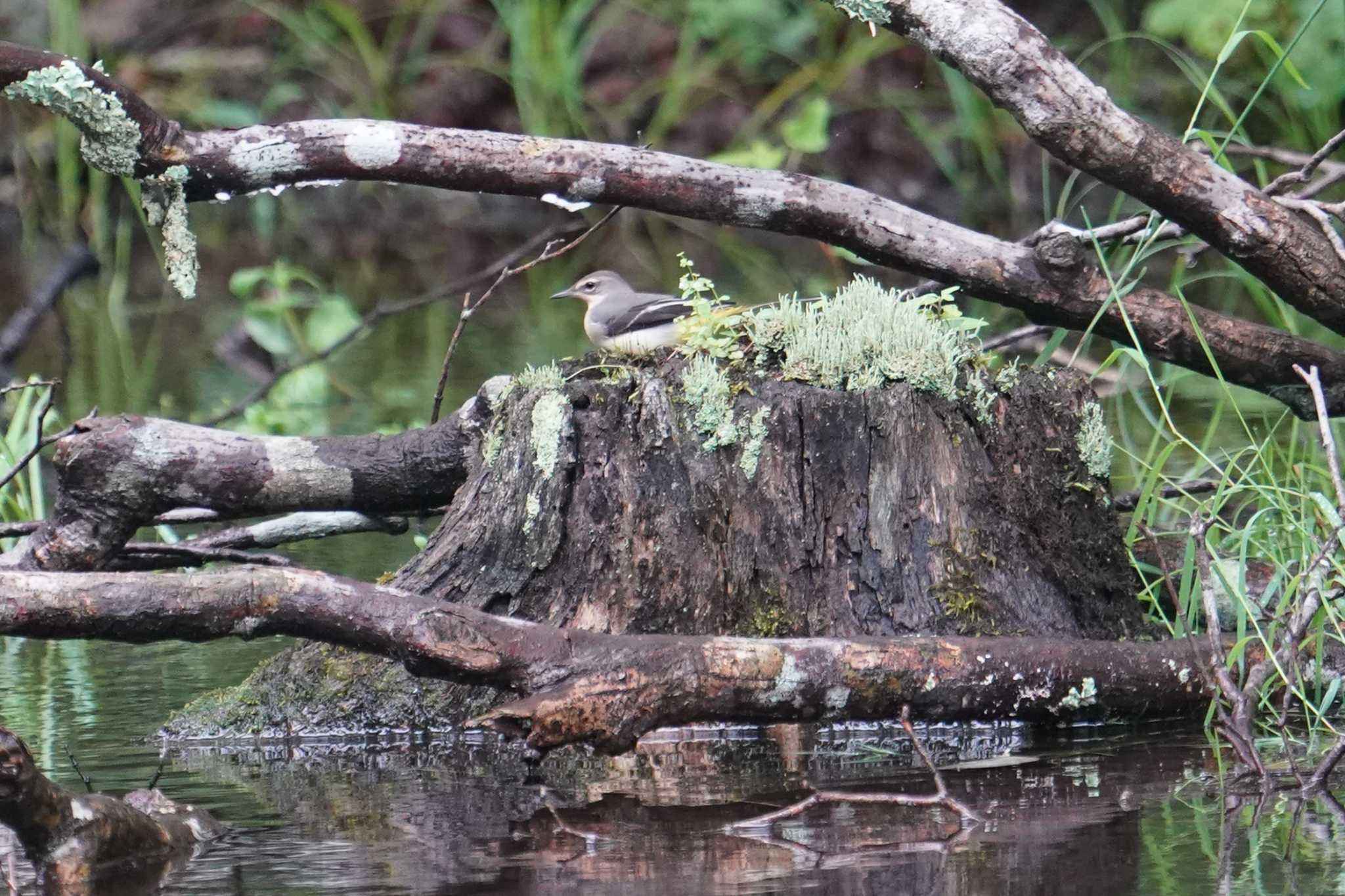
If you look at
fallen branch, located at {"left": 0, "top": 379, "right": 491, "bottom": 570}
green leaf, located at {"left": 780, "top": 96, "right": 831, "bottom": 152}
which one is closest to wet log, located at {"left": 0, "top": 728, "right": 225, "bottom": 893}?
fallen branch, located at {"left": 0, "top": 379, "right": 491, "bottom": 570}

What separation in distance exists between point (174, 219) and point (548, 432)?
1163 millimetres

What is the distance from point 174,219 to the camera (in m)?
4.74

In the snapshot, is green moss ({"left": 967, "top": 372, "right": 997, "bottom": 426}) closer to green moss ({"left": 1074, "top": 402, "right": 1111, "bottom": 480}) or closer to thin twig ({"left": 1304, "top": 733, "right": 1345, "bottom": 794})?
green moss ({"left": 1074, "top": 402, "right": 1111, "bottom": 480})

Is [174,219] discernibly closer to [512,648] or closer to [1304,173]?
[512,648]

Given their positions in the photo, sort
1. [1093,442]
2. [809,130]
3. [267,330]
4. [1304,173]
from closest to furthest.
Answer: [1093,442] < [1304,173] < [267,330] < [809,130]

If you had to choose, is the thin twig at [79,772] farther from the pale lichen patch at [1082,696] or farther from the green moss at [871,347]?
the pale lichen patch at [1082,696]

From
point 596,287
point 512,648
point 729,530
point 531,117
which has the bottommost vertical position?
point 512,648

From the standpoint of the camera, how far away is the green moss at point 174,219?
4684 mm

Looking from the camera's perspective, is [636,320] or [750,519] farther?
[636,320]

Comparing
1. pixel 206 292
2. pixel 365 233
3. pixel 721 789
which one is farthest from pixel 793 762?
pixel 365 233

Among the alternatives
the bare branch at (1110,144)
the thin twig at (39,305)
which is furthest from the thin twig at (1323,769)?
the thin twig at (39,305)

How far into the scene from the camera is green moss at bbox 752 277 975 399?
4629 millimetres

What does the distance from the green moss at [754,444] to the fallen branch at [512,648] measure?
2.39 ft

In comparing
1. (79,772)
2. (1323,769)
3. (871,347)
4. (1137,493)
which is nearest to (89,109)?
(79,772)
